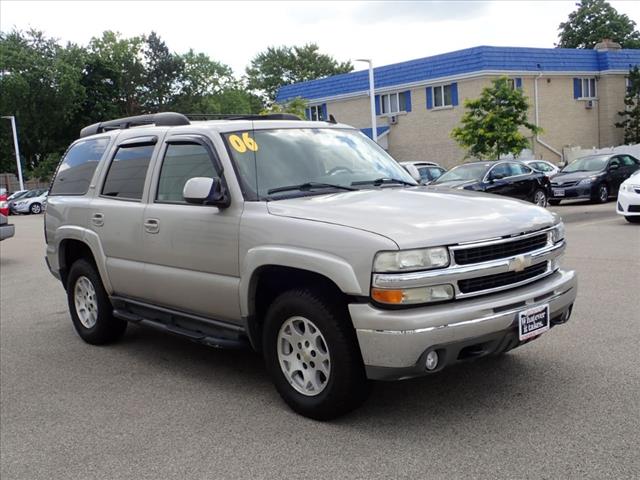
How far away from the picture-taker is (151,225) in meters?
5.38

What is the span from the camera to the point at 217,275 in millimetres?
4781

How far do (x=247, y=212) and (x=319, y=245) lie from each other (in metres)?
0.75

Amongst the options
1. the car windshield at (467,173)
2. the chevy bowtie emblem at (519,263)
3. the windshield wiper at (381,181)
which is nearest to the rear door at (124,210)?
the windshield wiper at (381,181)

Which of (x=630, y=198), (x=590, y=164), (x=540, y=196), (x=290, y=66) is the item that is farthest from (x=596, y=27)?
(x=630, y=198)

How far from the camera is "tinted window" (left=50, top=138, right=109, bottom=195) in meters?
6.48

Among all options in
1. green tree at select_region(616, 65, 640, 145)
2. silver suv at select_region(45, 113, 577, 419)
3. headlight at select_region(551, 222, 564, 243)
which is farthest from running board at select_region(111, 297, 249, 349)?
green tree at select_region(616, 65, 640, 145)

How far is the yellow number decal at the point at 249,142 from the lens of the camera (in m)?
4.99

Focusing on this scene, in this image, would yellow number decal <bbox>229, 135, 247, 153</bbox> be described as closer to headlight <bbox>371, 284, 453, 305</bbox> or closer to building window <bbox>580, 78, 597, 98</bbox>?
headlight <bbox>371, 284, 453, 305</bbox>

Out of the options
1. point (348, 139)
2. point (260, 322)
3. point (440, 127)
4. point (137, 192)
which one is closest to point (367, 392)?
point (260, 322)

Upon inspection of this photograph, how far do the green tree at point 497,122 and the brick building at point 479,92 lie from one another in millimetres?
6052

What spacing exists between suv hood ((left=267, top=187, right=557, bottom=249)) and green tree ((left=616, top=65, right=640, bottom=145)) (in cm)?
3705

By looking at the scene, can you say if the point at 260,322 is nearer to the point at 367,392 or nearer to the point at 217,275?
the point at 217,275

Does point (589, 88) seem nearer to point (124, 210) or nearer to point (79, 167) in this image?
point (79, 167)

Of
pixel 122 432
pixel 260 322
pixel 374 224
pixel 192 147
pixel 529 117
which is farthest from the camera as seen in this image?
pixel 529 117
